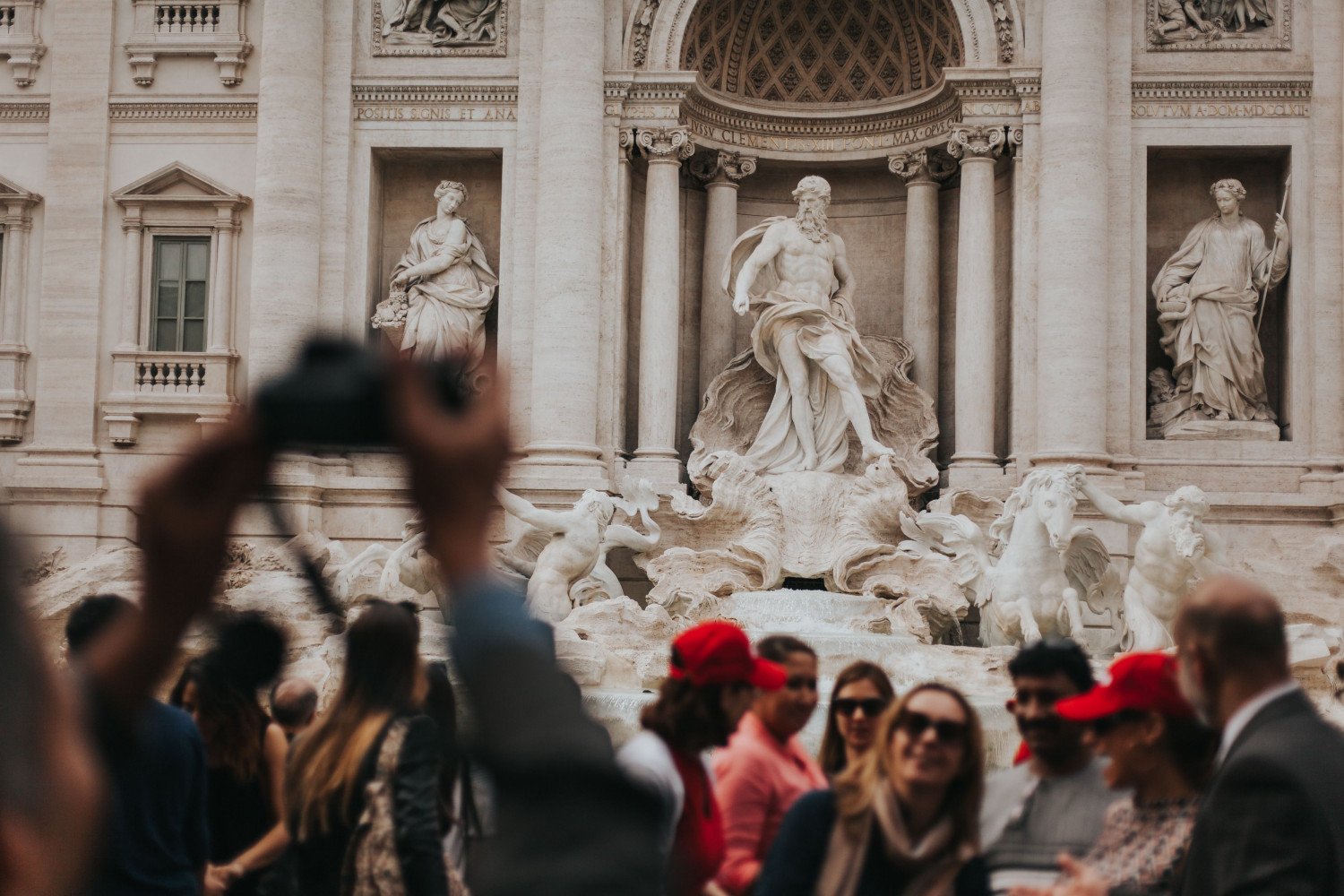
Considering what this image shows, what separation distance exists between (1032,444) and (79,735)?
17.5m

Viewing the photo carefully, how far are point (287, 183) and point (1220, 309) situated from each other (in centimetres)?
1047

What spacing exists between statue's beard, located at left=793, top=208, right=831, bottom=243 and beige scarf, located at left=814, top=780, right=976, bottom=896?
594 inches

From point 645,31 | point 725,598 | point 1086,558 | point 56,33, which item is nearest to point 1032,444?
point 1086,558

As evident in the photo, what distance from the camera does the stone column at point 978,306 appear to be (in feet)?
61.2

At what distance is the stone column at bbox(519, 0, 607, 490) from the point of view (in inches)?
723

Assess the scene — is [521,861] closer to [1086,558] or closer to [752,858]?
[752,858]

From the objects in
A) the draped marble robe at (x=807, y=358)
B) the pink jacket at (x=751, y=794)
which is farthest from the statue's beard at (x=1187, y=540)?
the pink jacket at (x=751, y=794)

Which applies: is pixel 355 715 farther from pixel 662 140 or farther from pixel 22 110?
pixel 22 110

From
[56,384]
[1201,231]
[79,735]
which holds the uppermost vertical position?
[1201,231]

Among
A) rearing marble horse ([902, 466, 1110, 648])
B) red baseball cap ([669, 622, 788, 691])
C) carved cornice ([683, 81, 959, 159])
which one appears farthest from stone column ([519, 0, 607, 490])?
red baseball cap ([669, 622, 788, 691])

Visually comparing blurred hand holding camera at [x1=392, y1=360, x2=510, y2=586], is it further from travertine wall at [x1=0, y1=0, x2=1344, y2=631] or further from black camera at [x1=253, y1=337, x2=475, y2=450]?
travertine wall at [x1=0, y1=0, x2=1344, y2=631]

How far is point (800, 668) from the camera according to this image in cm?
522

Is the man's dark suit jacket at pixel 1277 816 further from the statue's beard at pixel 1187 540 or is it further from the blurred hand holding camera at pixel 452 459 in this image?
the statue's beard at pixel 1187 540

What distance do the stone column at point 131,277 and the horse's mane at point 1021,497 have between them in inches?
407
